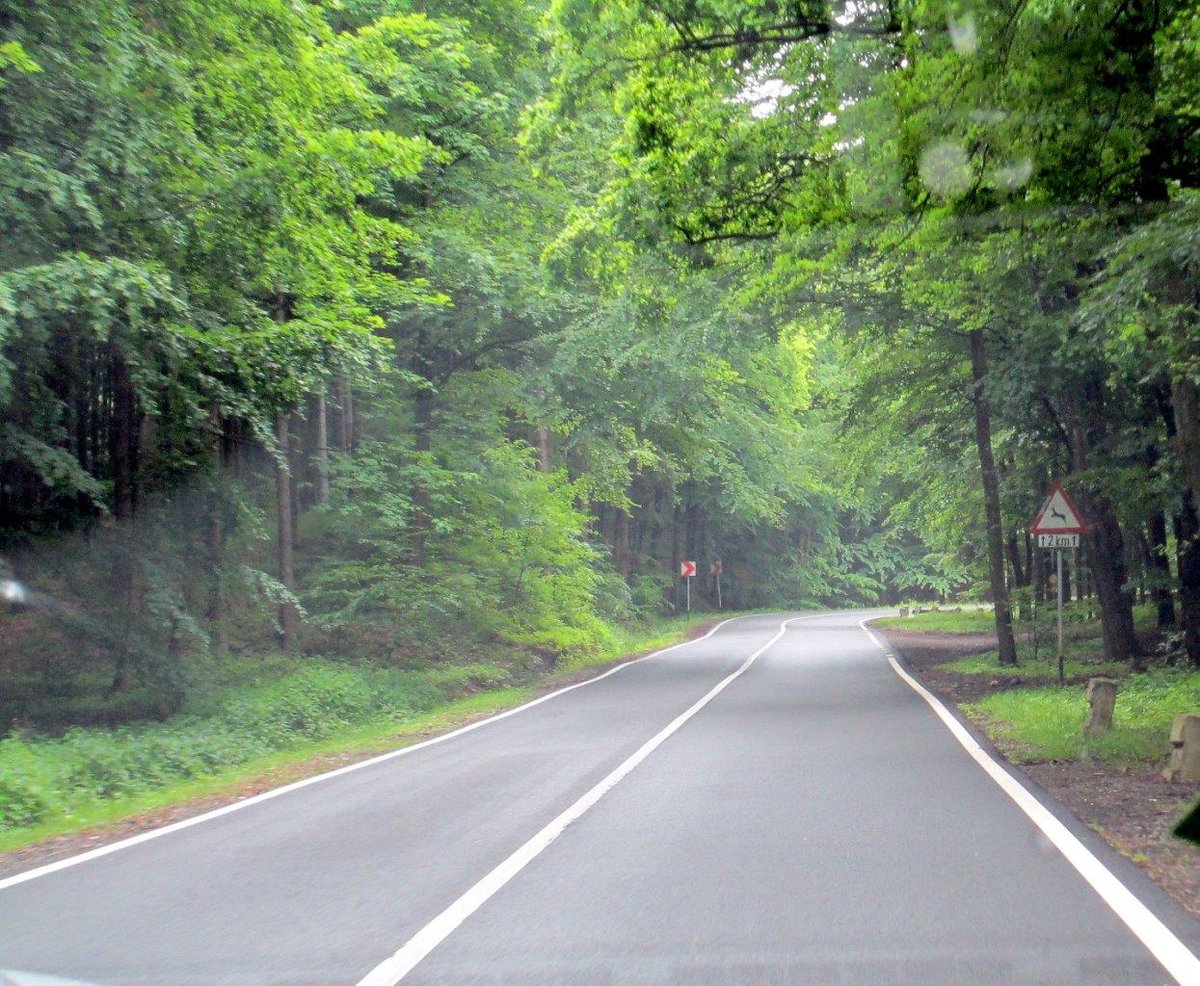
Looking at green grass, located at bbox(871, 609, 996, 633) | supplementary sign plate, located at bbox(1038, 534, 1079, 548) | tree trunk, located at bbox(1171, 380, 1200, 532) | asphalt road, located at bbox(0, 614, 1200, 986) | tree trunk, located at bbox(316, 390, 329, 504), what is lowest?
green grass, located at bbox(871, 609, 996, 633)

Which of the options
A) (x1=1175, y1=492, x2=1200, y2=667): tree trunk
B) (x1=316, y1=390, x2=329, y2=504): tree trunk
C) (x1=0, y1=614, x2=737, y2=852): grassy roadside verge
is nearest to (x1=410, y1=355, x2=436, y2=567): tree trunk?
(x1=316, y1=390, x2=329, y2=504): tree trunk

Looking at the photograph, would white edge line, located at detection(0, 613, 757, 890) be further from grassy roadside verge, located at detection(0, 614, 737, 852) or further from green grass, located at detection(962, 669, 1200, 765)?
green grass, located at detection(962, 669, 1200, 765)

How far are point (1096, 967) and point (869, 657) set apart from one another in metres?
24.7

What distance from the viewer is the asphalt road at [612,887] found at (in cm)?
554

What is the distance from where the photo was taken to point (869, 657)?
96.9 feet

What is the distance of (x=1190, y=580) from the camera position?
20938 mm

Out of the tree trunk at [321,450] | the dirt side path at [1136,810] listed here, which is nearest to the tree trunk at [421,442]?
the tree trunk at [321,450]

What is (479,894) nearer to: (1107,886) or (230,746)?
(1107,886)

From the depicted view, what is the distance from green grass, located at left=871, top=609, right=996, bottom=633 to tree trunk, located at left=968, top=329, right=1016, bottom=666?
17.0 meters

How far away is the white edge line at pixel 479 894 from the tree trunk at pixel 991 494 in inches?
517

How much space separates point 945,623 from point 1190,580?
26.0 m

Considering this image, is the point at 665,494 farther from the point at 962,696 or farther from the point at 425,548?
the point at 962,696

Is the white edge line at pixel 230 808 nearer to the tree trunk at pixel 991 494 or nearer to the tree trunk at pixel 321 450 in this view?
the tree trunk at pixel 321 450

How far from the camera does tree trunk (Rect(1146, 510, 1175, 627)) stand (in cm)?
2320
